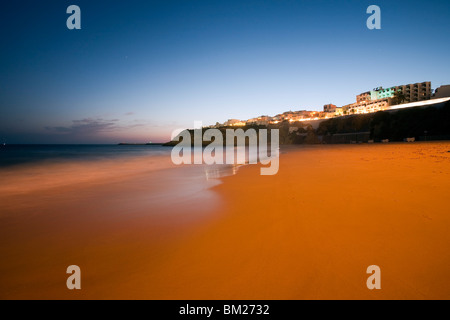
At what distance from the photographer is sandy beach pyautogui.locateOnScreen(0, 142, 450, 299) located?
1886 millimetres

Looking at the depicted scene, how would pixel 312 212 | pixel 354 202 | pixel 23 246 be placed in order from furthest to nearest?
pixel 354 202 < pixel 312 212 < pixel 23 246

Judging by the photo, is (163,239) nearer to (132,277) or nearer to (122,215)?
(132,277)

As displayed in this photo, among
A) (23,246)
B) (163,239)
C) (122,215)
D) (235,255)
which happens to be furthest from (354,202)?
(23,246)

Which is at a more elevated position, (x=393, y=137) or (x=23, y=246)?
(x=393, y=137)

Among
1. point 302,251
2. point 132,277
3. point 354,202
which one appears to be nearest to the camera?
point 132,277

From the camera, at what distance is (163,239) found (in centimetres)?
299

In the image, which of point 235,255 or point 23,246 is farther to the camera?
point 23,246

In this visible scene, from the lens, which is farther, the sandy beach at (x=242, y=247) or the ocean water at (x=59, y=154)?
the ocean water at (x=59, y=154)

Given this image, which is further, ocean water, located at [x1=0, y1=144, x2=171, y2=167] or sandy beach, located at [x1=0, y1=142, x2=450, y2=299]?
ocean water, located at [x1=0, y1=144, x2=171, y2=167]

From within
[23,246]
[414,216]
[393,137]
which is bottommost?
[23,246]

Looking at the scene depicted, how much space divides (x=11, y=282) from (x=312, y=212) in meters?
4.03

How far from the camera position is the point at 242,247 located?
2.62 m

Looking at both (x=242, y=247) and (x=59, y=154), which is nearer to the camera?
(x=242, y=247)

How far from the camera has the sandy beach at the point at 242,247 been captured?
1886 millimetres
